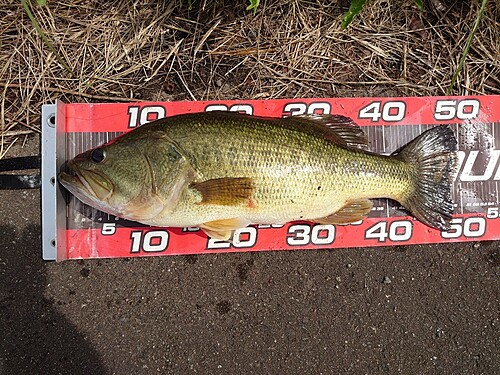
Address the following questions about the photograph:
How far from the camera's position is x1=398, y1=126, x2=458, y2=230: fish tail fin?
2803 millimetres

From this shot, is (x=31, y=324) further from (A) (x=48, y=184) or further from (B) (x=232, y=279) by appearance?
(B) (x=232, y=279)

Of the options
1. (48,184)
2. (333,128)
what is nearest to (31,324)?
(48,184)

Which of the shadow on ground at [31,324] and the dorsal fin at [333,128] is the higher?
the dorsal fin at [333,128]

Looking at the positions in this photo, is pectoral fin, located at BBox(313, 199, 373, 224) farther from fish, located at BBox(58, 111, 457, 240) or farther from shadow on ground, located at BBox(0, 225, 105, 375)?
shadow on ground, located at BBox(0, 225, 105, 375)

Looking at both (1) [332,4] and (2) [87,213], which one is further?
(1) [332,4]

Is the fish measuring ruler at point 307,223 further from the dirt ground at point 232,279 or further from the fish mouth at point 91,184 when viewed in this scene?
the fish mouth at point 91,184

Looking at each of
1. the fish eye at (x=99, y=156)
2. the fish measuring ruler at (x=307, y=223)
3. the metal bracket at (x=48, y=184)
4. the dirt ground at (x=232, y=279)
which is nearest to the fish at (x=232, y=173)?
the fish eye at (x=99, y=156)

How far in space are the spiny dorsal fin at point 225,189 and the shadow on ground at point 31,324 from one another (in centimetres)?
149

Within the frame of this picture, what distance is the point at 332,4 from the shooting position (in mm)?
3146

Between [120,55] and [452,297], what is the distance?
123 inches

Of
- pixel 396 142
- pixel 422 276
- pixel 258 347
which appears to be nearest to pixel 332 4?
pixel 396 142

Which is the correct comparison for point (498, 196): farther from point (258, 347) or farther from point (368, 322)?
point (258, 347)

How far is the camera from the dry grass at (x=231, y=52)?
3.01 m

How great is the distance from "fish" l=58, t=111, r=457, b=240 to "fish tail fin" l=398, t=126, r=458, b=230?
155mm
